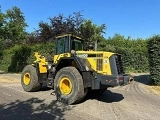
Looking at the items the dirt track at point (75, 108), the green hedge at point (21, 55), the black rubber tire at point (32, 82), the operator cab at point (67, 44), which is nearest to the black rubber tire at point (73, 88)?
the dirt track at point (75, 108)

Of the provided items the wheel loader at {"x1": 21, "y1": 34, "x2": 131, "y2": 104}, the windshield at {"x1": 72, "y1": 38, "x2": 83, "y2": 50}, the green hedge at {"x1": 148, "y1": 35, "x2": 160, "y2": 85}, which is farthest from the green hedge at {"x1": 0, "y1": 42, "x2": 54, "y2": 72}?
the wheel loader at {"x1": 21, "y1": 34, "x2": 131, "y2": 104}

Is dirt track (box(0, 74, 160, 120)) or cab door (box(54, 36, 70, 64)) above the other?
cab door (box(54, 36, 70, 64))

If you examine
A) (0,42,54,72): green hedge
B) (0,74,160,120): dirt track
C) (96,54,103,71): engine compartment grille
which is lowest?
(0,74,160,120): dirt track

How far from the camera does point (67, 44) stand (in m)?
10.7

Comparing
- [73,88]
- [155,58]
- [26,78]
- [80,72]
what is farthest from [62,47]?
[155,58]

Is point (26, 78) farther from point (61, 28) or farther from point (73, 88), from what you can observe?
point (61, 28)

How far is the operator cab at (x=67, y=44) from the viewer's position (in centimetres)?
1073

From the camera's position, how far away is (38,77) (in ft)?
38.3

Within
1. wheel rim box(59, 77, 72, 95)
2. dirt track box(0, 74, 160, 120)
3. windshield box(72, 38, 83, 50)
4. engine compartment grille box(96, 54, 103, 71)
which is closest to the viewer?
dirt track box(0, 74, 160, 120)

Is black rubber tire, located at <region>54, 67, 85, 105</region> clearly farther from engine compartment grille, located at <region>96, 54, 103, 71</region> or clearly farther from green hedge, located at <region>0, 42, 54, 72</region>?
green hedge, located at <region>0, 42, 54, 72</region>

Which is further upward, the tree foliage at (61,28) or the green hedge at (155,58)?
the tree foliage at (61,28)

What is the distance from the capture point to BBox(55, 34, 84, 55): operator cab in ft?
35.2

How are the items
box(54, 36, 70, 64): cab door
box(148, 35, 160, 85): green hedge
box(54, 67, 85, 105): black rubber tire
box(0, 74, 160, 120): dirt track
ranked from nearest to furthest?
1. box(0, 74, 160, 120): dirt track
2. box(54, 67, 85, 105): black rubber tire
3. box(54, 36, 70, 64): cab door
4. box(148, 35, 160, 85): green hedge

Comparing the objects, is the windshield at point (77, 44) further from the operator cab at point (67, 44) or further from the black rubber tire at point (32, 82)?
the black rubber tire at point (32, 82)
